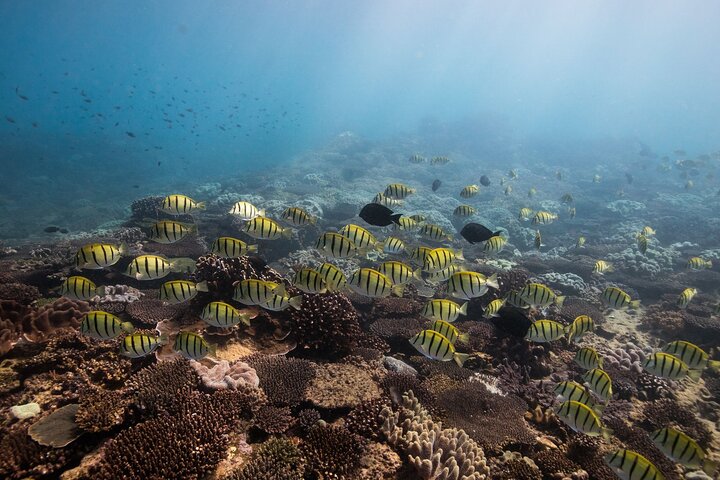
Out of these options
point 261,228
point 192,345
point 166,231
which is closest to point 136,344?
point 192,345

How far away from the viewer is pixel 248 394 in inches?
184

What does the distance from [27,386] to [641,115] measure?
839 feet

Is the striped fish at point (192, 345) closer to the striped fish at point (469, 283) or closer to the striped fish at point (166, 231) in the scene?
the striped fish at point (166, 231)

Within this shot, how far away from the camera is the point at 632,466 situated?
3578mm

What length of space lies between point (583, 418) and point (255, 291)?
4.35 m

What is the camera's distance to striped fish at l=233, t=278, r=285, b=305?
464 cm

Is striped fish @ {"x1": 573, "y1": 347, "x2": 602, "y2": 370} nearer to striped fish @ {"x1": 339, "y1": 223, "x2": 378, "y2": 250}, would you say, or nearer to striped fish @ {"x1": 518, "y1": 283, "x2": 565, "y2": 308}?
striped fish @ {"x1": 518, "y1": 283, "x2": 565, "y2": 308}

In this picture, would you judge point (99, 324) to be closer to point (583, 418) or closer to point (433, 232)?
point (583, 418)

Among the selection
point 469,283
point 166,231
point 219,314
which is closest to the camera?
point 219,314

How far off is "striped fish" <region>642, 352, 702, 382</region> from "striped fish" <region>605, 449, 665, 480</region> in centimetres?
268

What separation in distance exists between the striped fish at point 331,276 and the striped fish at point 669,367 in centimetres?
507

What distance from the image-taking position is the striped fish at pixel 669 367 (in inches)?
219

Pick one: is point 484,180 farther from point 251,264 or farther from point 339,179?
point 339,179

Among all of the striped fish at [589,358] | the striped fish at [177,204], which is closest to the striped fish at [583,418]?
the striped fish at [589,358]
